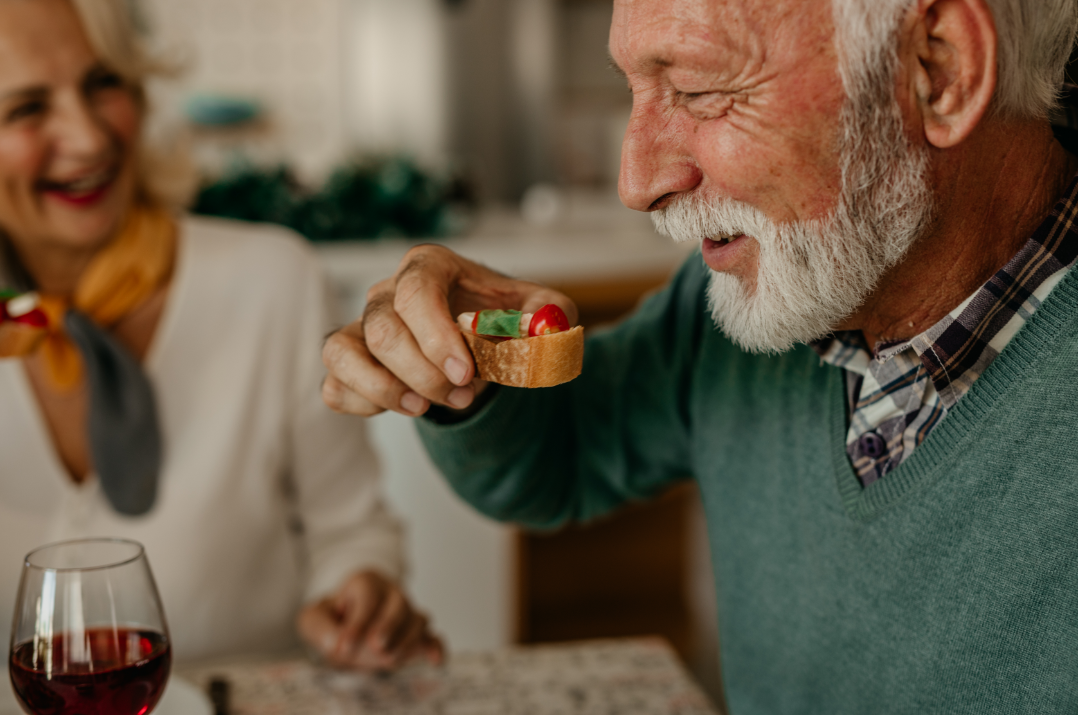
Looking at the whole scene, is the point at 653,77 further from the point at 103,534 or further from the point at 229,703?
the point at 103,534

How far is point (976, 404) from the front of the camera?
77 centimetres

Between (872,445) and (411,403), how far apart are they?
0.43 metres

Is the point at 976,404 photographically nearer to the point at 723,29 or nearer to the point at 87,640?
the point at 723,29

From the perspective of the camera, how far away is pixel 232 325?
4.90 feet

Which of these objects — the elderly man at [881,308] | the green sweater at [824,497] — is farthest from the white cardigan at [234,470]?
the elderly man at [881,308]

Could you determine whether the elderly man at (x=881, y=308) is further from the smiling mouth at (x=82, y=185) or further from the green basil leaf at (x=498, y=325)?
the smiling mouth at (x=82, y=185)

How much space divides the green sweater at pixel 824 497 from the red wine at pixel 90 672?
1.20 ft

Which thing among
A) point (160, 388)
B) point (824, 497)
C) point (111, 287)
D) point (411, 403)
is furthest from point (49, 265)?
point (824, 497)

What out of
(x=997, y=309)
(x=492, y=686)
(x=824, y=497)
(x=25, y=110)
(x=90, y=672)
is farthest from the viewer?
(x=25, y=110)

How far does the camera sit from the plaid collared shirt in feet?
2.60

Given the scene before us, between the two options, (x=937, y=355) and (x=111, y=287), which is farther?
(x=111, y=287)

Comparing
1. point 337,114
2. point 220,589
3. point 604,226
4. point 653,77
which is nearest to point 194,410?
point 220,589

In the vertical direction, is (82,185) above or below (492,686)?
above

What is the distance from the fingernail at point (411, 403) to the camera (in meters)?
0.82
